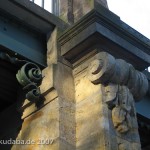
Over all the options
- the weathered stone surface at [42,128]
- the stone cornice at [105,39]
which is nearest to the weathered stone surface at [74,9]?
the stone cornice at [105,39]

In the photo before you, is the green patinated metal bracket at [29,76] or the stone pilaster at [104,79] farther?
the green patinated metal bracket at [29,76]

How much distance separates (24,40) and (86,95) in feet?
4.22

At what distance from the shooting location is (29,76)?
6.88m

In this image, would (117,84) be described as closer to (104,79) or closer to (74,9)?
(104,79)

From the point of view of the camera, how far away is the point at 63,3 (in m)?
8.51

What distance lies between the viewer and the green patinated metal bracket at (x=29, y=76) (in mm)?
6727

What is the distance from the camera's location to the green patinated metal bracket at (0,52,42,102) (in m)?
6.73

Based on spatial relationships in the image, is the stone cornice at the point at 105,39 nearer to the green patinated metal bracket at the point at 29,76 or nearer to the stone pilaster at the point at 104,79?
the stone pilaster at the point at 104,79

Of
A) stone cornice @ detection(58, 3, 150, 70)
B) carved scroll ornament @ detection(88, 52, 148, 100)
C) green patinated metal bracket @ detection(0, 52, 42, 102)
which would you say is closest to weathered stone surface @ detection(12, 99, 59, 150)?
green patinated metal bracket @ detection(0, 52, 42, 102)

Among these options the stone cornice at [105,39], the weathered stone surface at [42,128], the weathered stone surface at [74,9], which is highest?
the weathered stone surface at [74,9]

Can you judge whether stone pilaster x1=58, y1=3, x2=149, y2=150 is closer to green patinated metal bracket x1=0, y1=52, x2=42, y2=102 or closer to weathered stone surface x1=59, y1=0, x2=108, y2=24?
green patinated metal bracket x1=0, y1=52, x2=42, y2=102

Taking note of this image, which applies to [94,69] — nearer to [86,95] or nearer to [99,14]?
[86,95]

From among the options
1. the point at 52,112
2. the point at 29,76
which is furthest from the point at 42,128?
the point at 29,76

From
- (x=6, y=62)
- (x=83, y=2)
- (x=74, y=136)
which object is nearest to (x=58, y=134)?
(x=74, y=136)
